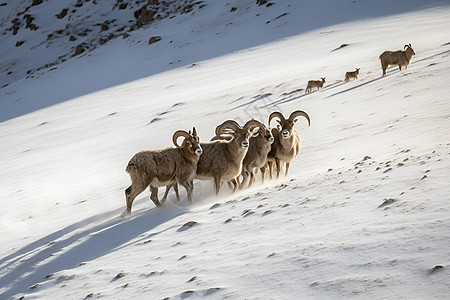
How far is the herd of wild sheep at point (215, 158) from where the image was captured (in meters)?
11.4

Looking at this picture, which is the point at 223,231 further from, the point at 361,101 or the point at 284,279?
the point at 361,101

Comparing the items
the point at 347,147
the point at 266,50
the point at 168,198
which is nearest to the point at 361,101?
the point at 347,147

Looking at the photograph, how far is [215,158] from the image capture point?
12359 millimetres

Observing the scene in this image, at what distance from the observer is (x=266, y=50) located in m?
37.2

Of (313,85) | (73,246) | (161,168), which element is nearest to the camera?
(73,246)

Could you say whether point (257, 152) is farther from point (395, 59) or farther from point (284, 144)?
point (395, 59)

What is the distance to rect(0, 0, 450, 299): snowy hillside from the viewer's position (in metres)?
5.78

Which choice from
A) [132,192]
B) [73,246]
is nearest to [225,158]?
[132,192]

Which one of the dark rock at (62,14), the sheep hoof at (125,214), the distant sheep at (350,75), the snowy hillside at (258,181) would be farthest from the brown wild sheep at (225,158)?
the dark rock at (62,14)

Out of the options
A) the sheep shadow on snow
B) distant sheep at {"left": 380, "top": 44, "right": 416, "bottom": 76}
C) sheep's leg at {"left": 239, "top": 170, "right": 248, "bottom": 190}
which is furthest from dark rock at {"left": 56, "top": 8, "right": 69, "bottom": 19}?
the sheep shadow on snow

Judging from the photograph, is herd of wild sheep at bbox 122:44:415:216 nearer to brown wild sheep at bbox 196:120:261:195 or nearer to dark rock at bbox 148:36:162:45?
brown wild sheep at bbox 196:120:261:195

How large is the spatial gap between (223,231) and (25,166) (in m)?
14.8

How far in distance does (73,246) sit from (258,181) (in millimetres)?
5578

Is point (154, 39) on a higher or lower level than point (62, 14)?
lower
